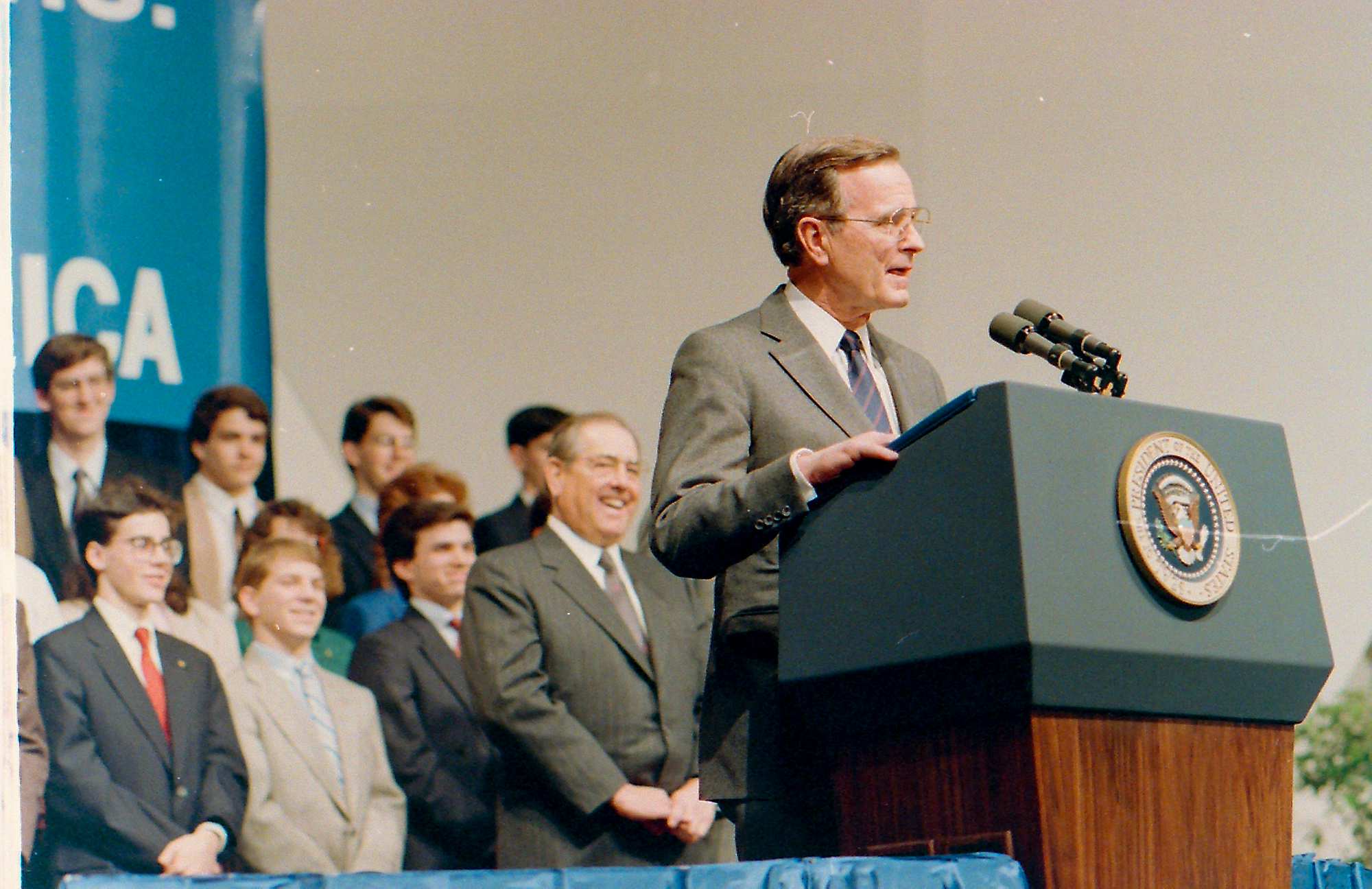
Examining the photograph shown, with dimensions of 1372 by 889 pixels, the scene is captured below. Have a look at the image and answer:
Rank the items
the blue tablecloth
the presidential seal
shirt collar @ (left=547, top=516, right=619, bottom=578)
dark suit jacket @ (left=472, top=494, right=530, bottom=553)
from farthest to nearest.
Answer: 1. dark suit jacket @ (left=472, top=494, right=530, bottom=553)
2. shirt collar @ (left=547, top=516, right=619, bottom=578)
3. the presidential seal
4. the blue tablecloth

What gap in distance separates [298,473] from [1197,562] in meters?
2.74

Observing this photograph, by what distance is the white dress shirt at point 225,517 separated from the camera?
350 cm

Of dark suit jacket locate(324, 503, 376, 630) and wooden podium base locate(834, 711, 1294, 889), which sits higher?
dark suit jacket locate(324, 503, 376, 630)

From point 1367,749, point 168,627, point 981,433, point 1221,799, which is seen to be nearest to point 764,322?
point 981,433

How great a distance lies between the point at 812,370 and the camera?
1.64 m

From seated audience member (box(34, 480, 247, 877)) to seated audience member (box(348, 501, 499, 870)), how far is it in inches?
14.0

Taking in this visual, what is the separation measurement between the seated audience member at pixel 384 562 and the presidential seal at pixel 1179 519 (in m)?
2.57

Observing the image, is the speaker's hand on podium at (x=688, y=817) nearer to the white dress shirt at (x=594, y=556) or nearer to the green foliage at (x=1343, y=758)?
the white dress shirt at (x=594, y=556)

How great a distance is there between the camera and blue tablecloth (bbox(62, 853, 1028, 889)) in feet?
3.81

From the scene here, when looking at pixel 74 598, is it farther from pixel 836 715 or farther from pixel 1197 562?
pixel 1197 562

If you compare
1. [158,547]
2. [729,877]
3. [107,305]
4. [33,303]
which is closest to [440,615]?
[158,547]

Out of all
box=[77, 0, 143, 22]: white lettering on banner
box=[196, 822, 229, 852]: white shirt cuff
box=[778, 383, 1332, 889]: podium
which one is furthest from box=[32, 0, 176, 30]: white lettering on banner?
box=[778, 383, 1332, 889]: podium

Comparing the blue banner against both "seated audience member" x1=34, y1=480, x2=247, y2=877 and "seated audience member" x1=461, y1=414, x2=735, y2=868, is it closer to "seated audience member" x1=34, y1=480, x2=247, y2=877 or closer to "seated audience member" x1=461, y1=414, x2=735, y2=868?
"seated audience member" x1=34, y1=480, x2=247, y2=877

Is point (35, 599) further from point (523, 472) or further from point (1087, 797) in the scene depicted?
point (1087, 797)
